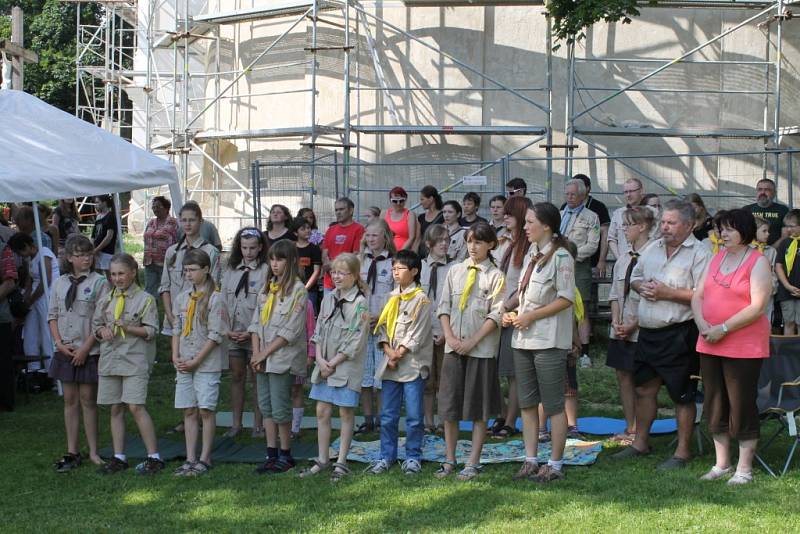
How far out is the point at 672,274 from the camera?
691 centimetres

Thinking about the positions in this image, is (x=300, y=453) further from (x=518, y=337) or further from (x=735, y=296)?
(x=735, y=296)

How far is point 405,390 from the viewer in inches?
283

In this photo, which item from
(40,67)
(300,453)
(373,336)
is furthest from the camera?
(40,67)

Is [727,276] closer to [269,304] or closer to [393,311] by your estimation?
[393,311]

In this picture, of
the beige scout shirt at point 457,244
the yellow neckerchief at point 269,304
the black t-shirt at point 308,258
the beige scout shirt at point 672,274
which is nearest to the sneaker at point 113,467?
the yellow neckerchief at point 269,304

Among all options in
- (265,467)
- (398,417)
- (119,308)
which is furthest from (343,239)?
(265,467)

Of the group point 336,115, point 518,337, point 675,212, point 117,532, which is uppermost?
point 336,115

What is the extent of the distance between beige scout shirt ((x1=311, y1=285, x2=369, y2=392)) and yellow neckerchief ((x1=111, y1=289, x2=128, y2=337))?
1.48 metres

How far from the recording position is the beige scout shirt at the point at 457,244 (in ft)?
29.2

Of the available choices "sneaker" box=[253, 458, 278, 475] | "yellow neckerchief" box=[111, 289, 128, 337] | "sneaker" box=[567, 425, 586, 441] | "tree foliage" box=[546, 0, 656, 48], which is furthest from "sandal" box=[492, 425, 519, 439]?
"tree foliage" box=[546, 0, 656, 48]

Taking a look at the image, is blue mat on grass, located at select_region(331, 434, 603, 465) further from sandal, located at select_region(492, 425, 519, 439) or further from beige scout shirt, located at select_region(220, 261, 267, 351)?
beige scout shirt, located at select_region(220, 261, 267, 351)

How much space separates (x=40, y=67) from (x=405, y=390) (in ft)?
127

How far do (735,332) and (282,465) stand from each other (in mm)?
3269

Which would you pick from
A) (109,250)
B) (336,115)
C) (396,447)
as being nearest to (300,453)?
(396,447)
